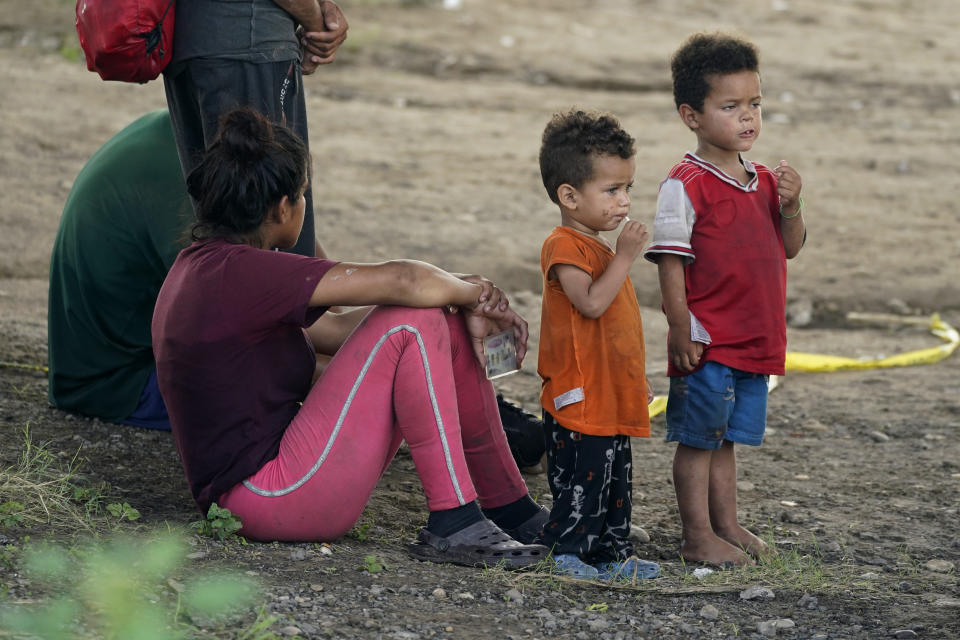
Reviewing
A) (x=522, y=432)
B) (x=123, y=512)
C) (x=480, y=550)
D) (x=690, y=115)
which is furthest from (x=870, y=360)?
(x=123, y=512)

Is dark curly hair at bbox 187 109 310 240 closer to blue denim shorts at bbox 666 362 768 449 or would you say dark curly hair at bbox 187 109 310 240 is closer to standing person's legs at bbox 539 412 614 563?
standing person's legs at bbox 539 412 614 563

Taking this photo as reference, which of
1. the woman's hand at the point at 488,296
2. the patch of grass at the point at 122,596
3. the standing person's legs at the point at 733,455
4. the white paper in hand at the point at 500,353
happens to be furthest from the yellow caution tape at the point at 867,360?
the patch of grass at the point at 122,596

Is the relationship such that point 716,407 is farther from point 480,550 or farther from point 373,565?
point 373,565

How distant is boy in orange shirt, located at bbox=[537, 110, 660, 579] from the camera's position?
10.5ft

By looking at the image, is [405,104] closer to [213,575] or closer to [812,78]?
[812,78]

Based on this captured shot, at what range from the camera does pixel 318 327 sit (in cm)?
382

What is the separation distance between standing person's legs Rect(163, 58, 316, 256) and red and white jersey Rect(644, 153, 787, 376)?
43.4 inches

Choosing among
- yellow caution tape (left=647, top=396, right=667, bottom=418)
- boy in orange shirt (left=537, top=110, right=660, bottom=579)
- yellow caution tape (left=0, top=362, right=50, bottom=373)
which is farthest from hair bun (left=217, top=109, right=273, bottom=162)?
yellow caution tape (left=647, top=396, right=667, bottom=418)

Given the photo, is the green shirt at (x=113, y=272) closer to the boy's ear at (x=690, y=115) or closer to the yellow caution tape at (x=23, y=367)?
the yellow caution tape at (x=23, y=367)

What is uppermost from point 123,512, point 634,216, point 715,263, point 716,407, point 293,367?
point 715,263

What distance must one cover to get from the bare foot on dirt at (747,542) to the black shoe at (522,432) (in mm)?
754

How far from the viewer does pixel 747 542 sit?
11.9 ft

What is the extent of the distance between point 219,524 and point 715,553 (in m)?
1.46

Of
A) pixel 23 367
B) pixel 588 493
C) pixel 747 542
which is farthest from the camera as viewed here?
pixel 23 367
